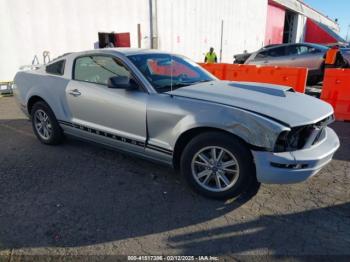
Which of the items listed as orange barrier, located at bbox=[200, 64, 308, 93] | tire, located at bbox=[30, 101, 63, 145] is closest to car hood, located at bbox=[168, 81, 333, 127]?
tire, located at bbox=[30, 101, 63, 145]

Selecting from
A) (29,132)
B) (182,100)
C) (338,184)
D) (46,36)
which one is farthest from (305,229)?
(46,36)

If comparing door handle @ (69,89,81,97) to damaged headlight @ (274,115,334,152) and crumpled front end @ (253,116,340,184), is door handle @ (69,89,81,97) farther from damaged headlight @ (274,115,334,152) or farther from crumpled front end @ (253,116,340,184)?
damaged headlight @ (274,115,334,152)

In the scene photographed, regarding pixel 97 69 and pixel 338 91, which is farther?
pixel 338 91

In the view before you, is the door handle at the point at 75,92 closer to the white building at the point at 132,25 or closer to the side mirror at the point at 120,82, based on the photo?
the side mirror at the point at 120,82

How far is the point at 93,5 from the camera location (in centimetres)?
1221

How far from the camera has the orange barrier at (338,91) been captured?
679cm

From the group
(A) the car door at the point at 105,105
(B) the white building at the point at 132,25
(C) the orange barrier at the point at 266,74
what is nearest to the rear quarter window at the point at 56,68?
(A) the car door at the point at 105,105

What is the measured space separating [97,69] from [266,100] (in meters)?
2.28

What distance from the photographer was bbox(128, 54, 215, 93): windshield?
3.67 meters

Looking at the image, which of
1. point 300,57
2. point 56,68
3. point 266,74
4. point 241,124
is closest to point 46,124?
point 56,68

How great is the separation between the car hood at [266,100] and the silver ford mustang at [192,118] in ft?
0.04

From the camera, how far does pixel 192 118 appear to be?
10.4 ft

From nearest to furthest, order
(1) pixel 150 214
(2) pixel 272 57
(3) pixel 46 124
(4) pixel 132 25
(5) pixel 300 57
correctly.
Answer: (1) pixel 150 214, (3) pixel 46 124, (5) pixel 300 57, (2) pixel 272 57, (4) pixel 132 25

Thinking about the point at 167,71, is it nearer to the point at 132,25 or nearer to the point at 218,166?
the point at 218,166
